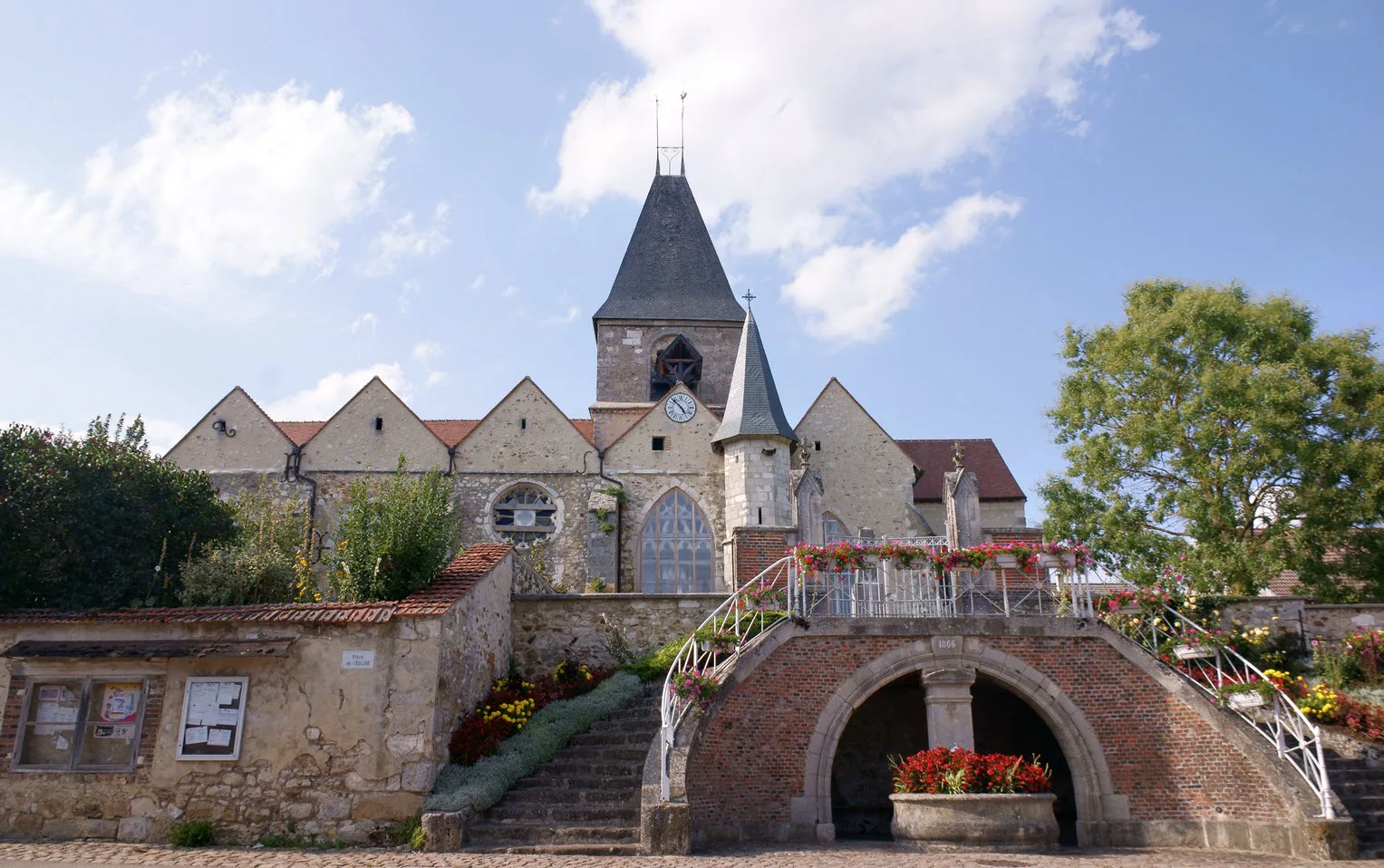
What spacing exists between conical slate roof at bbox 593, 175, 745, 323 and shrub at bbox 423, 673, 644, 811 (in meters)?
16.9

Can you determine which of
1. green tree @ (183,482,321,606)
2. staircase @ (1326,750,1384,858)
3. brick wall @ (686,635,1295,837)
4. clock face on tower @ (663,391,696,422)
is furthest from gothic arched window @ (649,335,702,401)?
staircase @ (1326,750,1384,858)

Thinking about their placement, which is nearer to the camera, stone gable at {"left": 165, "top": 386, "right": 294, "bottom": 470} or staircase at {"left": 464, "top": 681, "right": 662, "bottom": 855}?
staircase at {"left": 464, "top": 681, "right": 662, "bottom": 855}

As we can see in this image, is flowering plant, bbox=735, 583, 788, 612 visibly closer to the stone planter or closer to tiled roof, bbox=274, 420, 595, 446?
the stone planter

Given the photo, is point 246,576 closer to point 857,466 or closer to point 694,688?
point 694,688

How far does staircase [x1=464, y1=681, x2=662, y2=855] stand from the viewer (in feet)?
32.8

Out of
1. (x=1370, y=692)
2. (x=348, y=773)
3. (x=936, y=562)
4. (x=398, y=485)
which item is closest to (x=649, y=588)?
(x=398, y=485)

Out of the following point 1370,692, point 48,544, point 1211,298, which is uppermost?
point 1211,298

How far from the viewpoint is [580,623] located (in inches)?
571

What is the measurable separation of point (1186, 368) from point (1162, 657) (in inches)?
306

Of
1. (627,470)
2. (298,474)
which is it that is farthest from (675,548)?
(298,474)

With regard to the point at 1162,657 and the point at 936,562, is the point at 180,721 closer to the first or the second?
the point at 936,562

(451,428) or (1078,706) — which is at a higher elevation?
(451,428)

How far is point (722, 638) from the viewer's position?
39.5 feet

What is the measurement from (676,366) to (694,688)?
1814cm
